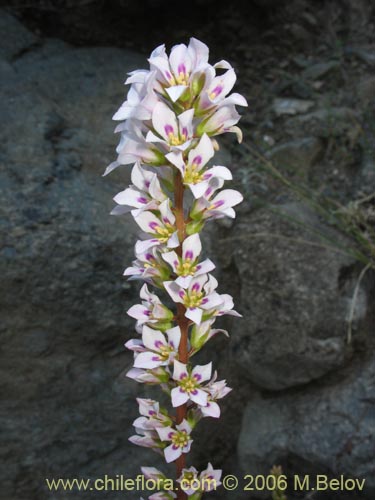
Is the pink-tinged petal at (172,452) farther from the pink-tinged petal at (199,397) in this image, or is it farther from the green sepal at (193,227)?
the green sepal at (193,227)

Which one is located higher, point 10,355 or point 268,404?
point 10,355

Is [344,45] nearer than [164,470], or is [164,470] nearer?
[164,470]

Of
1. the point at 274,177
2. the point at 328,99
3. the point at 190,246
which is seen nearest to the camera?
the point at 190,246

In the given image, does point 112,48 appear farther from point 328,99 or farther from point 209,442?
point 209,442

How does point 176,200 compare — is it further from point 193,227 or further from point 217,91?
point 217,91

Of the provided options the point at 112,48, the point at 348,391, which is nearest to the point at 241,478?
the point at 348,391

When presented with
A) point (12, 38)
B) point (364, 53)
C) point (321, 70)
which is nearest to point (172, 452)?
point (12, 38)

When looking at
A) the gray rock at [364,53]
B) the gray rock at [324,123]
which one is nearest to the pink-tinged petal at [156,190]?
the gray rock at [324,123]

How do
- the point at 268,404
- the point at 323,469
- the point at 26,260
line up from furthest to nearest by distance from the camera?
the point at 268,404, the point at 323,469, the point at 26,260
